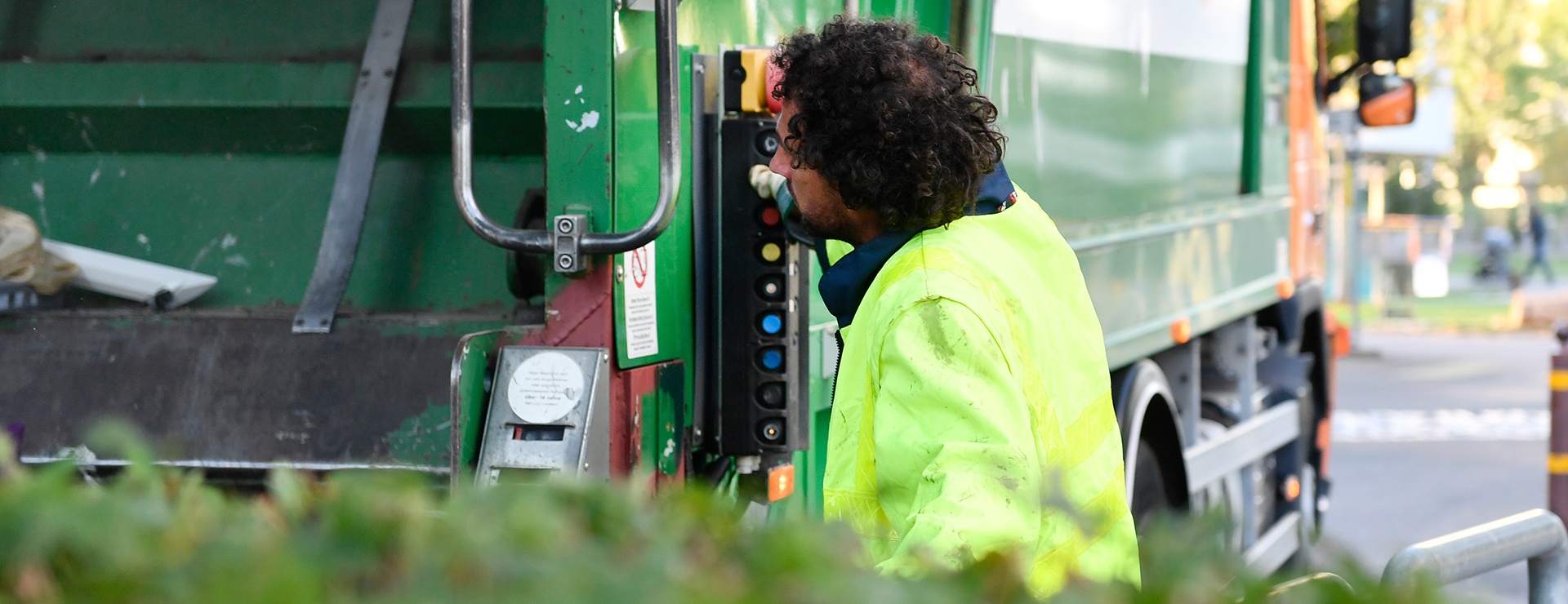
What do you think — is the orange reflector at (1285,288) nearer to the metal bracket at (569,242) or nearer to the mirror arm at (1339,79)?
the mirror arm at (1339,79)

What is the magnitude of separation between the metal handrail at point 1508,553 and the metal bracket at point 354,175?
199cm

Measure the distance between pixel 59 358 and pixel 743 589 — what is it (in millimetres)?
2478

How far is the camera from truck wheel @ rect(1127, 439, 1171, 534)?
431 centimetres

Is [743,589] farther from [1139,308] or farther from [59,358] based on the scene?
[1139,308]

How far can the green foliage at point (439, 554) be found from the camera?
882 mm

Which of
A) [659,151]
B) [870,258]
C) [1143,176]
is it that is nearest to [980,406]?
[870,258]

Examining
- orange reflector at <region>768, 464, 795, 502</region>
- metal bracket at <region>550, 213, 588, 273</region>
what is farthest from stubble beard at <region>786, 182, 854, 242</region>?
orange reflector at <region>768, 464, 795, 502</region>

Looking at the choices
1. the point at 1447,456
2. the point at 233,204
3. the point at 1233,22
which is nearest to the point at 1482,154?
the point at 1447,456

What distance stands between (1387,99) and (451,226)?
15.1ft

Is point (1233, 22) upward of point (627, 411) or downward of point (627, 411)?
upward

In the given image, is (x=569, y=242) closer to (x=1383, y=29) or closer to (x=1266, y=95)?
(x=1266, y=95)

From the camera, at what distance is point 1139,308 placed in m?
4.32

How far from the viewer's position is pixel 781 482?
283 centimetres

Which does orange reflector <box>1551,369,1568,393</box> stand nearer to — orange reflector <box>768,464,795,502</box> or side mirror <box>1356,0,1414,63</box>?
side mirror <box>1356,0,1414,63</box>
